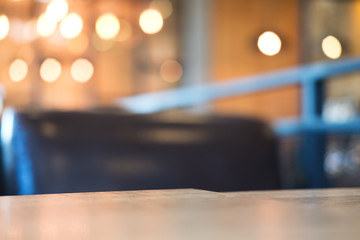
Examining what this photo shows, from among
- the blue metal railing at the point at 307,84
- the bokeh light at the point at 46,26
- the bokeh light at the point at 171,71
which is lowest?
the blue metal railing at the point at 307,84

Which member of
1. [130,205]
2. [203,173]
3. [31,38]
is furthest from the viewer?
[31,38]

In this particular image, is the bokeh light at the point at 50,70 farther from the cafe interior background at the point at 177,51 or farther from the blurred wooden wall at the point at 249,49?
the blurred wooden wall at the point at 249,49

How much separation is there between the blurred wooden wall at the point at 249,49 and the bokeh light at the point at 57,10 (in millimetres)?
3979

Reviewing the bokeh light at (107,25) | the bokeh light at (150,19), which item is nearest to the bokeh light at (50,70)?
the bokeh light at (107,25)

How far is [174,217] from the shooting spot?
0.23 metres

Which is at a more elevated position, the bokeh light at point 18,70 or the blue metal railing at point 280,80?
the bokeh light at point 18,70

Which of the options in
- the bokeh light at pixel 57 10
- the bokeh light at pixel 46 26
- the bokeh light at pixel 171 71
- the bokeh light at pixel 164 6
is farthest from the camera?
the bokeh light at pixel 171 71

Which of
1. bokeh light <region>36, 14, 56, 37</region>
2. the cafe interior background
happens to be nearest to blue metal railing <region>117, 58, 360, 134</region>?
bokeh light <region>36, 14, 56, 37</region>

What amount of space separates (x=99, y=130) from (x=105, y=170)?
77 millimetres

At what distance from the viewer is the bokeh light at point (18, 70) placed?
738 centimetres

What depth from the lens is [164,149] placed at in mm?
1094

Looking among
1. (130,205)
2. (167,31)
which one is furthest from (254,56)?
(130,205)

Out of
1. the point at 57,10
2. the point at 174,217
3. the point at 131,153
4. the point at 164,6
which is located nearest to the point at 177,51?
the point at 164,6

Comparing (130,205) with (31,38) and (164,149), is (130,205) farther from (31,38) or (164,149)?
(31,38)
